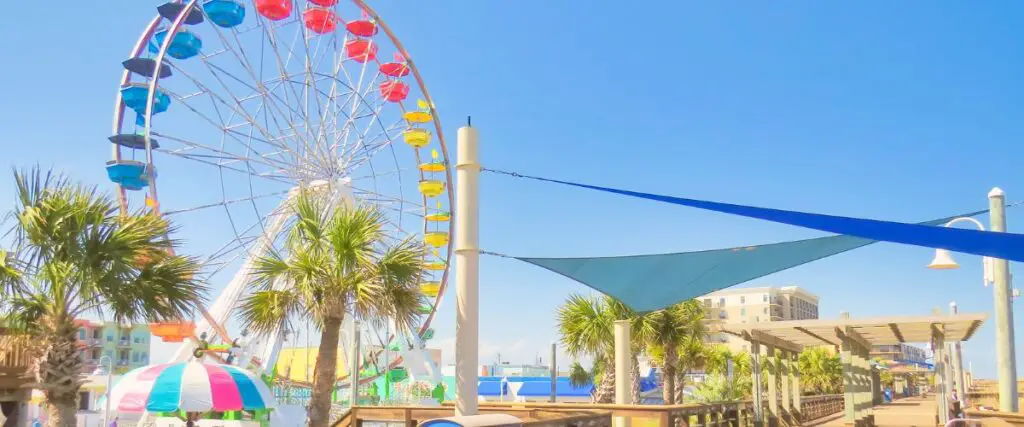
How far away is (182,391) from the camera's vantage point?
10039mm

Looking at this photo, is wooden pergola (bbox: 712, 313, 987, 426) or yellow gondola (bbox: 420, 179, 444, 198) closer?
wooden pergola (bbox: 712, 313, 987, 426)

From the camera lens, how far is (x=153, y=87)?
2119 centimetres

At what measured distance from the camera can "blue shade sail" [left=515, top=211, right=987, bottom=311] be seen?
9250 millimetres

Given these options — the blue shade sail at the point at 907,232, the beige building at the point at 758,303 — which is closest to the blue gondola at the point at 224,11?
the blue shade sail at the point at 907,232

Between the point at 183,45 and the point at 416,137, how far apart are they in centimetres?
739

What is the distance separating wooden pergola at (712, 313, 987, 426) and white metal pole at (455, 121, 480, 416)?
836cm

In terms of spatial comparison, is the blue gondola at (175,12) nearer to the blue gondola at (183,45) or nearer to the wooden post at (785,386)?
the blue gondola at (183,45)

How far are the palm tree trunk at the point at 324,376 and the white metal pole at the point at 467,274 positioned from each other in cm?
283

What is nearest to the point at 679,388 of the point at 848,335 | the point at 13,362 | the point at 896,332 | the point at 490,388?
the point at 896,332

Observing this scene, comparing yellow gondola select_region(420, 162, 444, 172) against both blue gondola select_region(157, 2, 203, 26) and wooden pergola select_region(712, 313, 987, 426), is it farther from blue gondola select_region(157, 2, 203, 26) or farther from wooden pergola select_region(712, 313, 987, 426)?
wooden pergola select_region(712, 313, 987, 426)

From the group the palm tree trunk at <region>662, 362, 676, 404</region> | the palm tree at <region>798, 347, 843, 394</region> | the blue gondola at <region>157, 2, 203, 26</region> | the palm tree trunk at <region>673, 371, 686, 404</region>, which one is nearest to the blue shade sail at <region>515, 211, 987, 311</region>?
the palm tree trunk at <region>662, 362, 676, 404</region>

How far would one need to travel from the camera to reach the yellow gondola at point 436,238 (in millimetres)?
27472

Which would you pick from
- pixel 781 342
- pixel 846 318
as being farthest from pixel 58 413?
pixel 781 342

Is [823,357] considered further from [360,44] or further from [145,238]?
[145,238]
